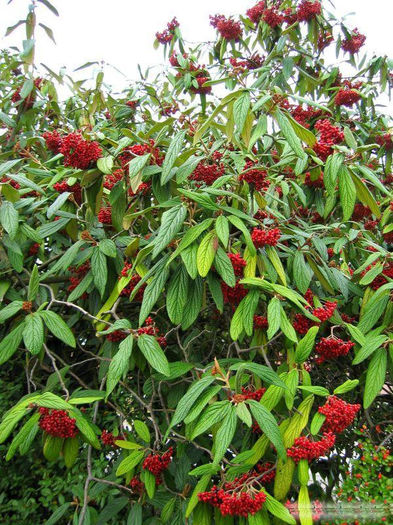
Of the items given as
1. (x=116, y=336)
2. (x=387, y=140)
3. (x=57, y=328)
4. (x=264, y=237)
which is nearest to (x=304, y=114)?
(x=387, y=140)

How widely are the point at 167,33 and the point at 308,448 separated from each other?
2807 mm

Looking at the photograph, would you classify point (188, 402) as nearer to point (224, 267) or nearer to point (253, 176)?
point (224, 267)

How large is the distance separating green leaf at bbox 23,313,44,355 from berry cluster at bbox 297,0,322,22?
2326 millimetres

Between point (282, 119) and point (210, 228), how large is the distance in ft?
1.22

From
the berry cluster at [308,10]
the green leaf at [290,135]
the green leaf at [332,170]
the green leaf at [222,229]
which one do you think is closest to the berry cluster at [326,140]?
the green leaf at [332,170]

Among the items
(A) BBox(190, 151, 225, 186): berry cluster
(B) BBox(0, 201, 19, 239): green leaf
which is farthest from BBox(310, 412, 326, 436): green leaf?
(B) BBox(0, 201, 19, 239): green leaf

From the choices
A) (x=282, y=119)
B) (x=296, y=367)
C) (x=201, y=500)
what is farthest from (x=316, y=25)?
(x=201, y=500)

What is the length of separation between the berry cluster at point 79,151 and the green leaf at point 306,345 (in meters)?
0.84

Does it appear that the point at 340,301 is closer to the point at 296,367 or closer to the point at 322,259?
the point at 322,259

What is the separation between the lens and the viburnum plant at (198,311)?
1196 mm

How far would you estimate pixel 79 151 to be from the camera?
1434 millimetres

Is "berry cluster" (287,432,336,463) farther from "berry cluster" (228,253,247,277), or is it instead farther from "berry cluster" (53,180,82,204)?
"berry cluster" (53,180,82,204)

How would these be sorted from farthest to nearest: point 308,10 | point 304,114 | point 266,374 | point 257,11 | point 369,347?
point 257,11
point 308,10
point 304,114
point 369,347
point 266,374

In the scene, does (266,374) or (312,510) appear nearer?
(266,374)
